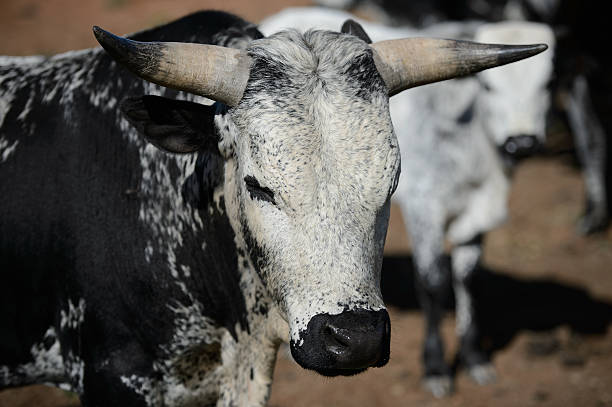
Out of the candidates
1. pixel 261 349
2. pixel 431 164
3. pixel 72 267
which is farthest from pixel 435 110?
pixel 72 267

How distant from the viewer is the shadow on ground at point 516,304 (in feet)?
19.5

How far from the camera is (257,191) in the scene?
2.30m

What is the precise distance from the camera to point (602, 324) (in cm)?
589

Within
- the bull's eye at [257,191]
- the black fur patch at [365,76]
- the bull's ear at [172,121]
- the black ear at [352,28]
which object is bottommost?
the bull's eye at [257,191]

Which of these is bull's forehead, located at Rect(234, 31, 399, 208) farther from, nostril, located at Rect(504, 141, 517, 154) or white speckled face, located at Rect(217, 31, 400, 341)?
nostril, located at Rect(504, 141, 517, 154)

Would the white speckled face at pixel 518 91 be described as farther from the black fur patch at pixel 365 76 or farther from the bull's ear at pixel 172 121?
the bull's ear at pixel 172 121

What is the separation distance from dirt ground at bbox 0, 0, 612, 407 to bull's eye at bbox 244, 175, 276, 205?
122 centimetres

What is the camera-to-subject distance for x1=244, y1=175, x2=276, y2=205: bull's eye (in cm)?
226

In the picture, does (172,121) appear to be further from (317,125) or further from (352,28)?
→ (352,28)

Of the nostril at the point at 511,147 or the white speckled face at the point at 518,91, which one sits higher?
the white speckled face at the point at 518,91

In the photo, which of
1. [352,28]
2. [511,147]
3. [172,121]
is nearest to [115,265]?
[172,121]

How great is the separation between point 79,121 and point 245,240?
2.97 feet

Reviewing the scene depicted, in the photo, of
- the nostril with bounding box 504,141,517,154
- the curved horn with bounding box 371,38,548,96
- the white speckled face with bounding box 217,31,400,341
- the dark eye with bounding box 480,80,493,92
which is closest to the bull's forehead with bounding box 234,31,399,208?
the white speckled face with bounding box 217,31,400,341

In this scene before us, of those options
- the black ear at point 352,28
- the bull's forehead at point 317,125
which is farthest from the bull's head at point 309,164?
the black ear at point 352,28
